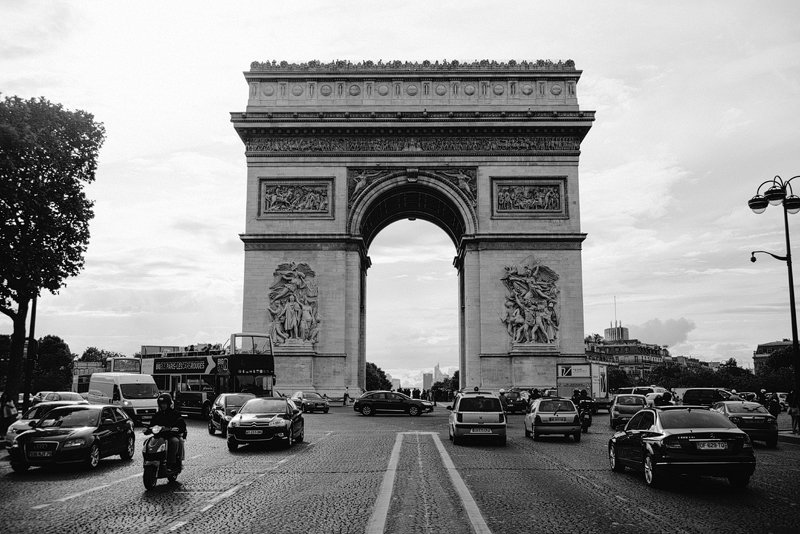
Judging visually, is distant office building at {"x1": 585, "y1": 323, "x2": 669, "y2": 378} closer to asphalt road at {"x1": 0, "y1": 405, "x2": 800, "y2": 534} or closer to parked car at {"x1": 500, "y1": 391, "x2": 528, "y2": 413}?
parked car at {"x1": 500, "y1": 391, "x2": 528, "y2": 413}

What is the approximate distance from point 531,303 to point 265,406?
92.3 ft

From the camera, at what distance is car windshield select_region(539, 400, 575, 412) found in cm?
2419

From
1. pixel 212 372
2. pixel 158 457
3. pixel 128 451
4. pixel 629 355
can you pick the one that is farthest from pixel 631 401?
pixel 629 355

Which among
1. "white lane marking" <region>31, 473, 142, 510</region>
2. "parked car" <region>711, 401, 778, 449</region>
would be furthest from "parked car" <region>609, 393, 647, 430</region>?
"white lane marking" <region>31, 473, 142, 510</region>

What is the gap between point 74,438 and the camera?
1638 cm

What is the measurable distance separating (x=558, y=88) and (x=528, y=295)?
13.7 metres

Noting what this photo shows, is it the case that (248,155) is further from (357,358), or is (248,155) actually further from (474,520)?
(474,520)

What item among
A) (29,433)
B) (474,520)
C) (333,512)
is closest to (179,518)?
(333,512)

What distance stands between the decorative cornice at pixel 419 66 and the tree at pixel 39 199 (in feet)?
62.5

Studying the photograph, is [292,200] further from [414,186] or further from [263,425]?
[263,425]

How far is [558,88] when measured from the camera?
49.2 metres

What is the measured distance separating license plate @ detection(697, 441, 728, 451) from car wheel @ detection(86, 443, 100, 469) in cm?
1236

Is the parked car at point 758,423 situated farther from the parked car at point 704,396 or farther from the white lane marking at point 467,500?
the parked car at point 704,396

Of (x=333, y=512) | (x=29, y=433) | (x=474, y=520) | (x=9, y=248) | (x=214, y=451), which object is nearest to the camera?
(x=474, y=520)
